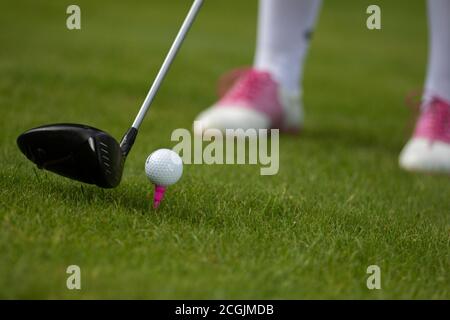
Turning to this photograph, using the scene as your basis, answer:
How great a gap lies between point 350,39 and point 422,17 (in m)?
5.47

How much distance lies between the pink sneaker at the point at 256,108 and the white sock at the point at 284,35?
0.10m

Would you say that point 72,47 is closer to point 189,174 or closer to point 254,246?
point 189,174

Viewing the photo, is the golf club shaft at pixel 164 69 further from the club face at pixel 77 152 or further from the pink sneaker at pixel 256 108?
the pink sneaker at pixel 256 108

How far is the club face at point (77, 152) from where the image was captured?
202 cm

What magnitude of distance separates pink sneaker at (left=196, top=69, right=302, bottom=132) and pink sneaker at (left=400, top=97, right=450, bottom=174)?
873 mm

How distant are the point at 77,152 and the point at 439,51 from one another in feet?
8.62

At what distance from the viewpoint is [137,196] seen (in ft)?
7.68

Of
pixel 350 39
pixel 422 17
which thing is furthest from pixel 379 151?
pixel 422 17

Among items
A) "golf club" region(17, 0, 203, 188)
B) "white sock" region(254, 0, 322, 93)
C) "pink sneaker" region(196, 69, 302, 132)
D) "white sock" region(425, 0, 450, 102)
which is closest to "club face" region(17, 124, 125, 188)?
"golf club" region(17, 0, 203, 188)

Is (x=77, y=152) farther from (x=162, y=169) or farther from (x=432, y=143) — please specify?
(x=432, y=143)

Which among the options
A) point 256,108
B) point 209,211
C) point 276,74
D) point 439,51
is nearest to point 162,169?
point 209,211

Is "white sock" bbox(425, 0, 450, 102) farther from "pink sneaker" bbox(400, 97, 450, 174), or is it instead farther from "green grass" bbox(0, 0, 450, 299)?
"green grass" bbox(0, 0, 450, 299)

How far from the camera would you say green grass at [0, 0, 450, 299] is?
1.71 meters

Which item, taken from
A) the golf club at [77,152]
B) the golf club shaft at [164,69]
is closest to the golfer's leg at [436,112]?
the golf club shaft at [164,69]
